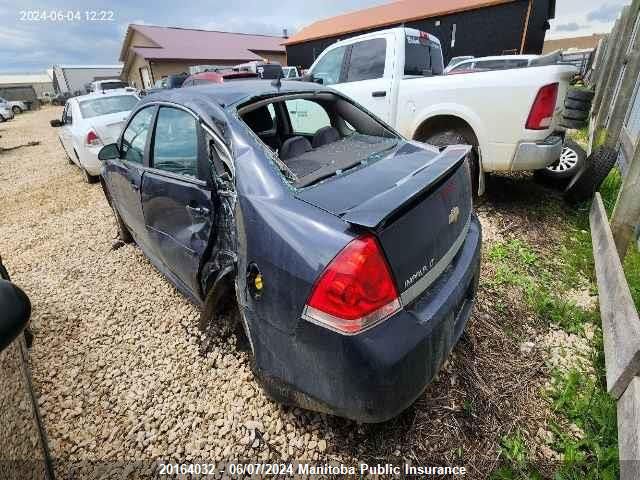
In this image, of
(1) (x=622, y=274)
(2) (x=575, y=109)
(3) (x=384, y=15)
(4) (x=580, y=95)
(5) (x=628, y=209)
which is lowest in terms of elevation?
(1) (x=622, y=274)

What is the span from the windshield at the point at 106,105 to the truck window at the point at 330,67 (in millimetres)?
4108

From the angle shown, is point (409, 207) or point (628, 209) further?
point (628, 209)

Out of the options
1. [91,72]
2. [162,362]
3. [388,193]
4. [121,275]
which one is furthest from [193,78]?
[91,72]

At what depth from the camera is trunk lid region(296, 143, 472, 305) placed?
4.68 ft

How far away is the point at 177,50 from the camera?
2542cm

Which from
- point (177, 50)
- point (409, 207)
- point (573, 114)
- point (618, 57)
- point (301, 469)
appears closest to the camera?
point (409, 207)

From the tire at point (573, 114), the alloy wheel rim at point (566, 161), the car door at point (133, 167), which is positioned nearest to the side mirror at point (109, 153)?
the car door at point (133, 167)

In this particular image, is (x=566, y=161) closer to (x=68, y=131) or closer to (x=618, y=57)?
(x=618, y=57)

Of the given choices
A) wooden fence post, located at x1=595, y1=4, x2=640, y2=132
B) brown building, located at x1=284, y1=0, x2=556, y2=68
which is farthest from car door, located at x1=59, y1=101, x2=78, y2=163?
brown building, located at x1=284, y1=0, x2=556, y2=68

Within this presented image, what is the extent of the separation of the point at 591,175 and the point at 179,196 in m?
4.45

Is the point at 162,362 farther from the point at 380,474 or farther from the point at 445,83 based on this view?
the point at 445,83

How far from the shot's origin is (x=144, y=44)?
2628 cm

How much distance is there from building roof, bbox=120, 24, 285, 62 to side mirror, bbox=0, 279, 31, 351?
90.8 feet

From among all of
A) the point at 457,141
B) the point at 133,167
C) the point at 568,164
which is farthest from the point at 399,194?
the point at 568,164
